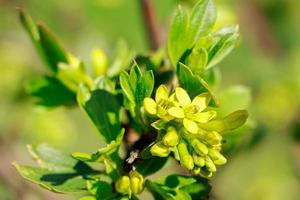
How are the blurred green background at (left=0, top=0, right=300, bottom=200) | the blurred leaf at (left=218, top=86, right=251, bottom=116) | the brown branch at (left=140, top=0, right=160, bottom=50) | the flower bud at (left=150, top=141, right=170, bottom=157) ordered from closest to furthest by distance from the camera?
the flower bud at (left=150, top=141, right=170, bottom=157)
the blurred leaf at (left=218, top=86, right=251, bottom=116)
the brown branch at (left=140, top=0, right=160, bottom=50)
the blurred green background at (left=0, top=0, right=300, bottom=200)

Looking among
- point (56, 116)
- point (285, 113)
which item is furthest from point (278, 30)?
point (56, 116)

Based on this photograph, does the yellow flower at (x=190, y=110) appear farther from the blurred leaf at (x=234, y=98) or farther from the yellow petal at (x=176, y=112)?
the blurred leaf at (x=234, y=98)

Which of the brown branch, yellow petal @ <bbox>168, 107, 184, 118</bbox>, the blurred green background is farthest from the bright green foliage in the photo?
the blurred green background

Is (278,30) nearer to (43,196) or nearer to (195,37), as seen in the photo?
(43,196)

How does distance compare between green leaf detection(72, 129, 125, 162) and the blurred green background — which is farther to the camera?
the blurred green background

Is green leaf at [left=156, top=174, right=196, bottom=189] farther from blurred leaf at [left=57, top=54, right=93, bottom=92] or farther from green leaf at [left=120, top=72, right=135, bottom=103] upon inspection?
blurred leaf at [left=57, top=54, right=93, bottom=92]

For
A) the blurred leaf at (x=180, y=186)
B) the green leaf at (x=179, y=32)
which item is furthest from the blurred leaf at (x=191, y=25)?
the blurred leaf at (x=180, y=186)
